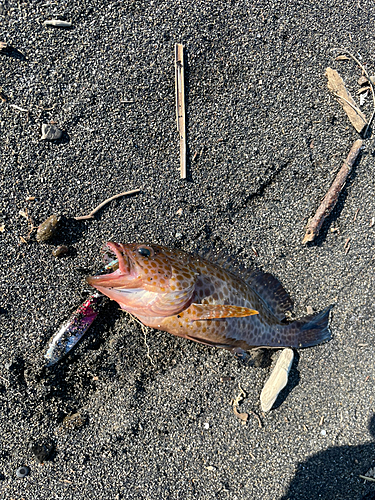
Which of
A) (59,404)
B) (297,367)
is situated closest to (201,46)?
(297,367)

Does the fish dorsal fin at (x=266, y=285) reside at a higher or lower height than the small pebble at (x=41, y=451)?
higher

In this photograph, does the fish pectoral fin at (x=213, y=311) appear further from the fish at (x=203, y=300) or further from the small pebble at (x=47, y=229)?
the small pebble at (x=47, y=229)

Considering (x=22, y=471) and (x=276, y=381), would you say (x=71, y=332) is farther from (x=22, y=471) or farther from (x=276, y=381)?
(x=276, y=381)

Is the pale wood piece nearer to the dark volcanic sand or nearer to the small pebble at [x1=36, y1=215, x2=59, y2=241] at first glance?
the dark volcanic sand

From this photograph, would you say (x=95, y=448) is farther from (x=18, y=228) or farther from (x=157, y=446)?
(x=18, y=228)

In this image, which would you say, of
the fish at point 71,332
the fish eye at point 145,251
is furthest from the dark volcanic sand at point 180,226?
→ the fish eye at point 145,251

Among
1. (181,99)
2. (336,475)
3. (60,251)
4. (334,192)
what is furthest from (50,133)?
(336,475)
